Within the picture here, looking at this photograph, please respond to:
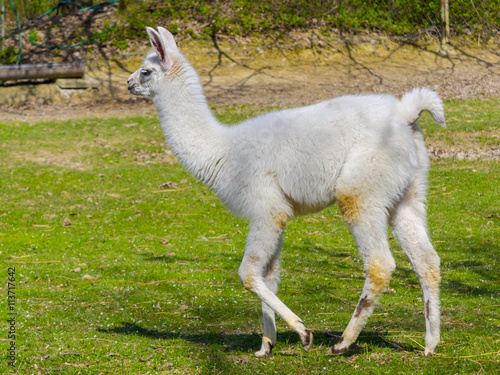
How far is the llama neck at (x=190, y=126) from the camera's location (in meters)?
5.03

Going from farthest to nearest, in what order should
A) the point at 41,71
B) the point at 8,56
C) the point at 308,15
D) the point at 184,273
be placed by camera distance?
the point at 308,15 < the point at 8,56 < the point at 41,71 < the point at 184,273

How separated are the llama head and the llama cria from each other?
72 cm

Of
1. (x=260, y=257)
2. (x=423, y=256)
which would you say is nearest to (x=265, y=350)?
(x=260, y=257)

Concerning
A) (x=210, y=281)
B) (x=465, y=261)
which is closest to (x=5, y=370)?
(x=210, y=281)

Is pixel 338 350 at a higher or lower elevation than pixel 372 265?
lower

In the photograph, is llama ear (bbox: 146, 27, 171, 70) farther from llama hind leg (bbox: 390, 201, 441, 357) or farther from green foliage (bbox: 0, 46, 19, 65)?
green foliage (bbox: 0, 46, 19, 65)

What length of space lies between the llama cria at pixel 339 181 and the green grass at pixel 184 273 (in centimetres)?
47

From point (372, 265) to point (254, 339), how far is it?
136 cm

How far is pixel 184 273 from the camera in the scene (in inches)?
290

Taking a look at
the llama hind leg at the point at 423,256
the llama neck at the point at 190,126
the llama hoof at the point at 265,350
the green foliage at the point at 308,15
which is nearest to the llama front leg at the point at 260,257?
the llama hoof at the point at 265,350

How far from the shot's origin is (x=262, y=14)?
19.7 m

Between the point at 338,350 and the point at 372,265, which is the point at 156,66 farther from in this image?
the point at 338,350

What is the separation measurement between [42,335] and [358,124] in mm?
3172

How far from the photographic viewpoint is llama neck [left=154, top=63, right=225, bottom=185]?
5.03 meters
